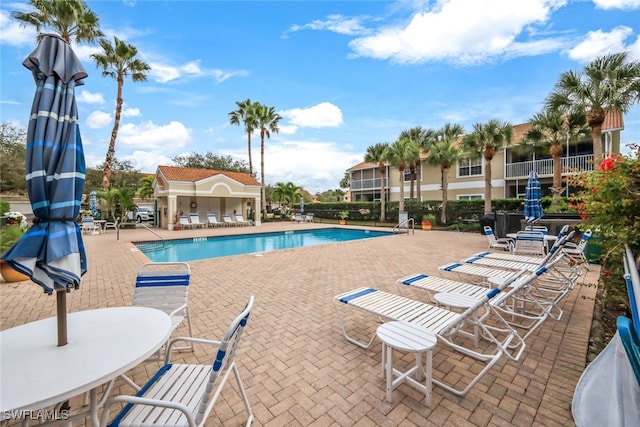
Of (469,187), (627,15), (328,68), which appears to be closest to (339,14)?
(328,68)

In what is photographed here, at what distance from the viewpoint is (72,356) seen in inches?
67.9

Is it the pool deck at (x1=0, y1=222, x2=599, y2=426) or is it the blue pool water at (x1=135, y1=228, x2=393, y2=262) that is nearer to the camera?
the pool deck at (x1=0, y1=222, x2=599, y2=426)

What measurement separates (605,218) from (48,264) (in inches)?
194

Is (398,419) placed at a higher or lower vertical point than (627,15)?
lower

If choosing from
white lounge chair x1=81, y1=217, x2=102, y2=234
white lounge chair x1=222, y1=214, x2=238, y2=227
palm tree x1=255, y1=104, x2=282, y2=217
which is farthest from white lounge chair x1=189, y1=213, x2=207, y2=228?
palm tree x1=255, y1=104, x2=282, y2=217

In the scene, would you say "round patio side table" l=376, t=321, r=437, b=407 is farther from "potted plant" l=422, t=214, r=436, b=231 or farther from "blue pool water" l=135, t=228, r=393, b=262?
"potted plant" l=422, t=214, r=436, b=231

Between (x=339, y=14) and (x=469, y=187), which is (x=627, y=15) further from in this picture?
(x=469, y=187)

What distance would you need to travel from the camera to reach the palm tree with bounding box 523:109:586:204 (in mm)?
14109

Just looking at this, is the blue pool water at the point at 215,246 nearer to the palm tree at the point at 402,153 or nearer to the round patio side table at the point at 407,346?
the palm tree at the point at 402,153

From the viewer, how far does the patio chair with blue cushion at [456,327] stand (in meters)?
2.54

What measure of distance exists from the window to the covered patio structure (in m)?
17.7

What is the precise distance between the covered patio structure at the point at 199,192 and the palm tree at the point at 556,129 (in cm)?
1933

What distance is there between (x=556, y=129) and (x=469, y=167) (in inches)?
361

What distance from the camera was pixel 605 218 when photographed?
9.71ft
